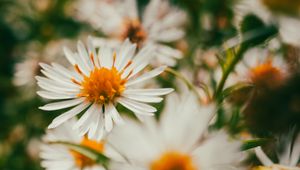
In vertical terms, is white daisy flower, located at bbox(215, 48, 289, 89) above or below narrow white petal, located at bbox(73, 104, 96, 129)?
above

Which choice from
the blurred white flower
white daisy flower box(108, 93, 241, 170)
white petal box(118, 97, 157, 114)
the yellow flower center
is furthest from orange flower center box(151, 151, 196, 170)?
the blurred white flower

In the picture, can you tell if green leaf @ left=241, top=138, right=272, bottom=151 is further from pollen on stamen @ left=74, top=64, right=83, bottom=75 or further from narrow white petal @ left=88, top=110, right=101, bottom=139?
pollen on stamen @ left=74, top=64, right=83, bottom=75

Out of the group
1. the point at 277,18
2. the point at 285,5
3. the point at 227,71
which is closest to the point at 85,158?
the point at 227,71

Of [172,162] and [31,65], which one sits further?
[31,65]

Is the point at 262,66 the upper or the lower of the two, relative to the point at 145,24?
lower

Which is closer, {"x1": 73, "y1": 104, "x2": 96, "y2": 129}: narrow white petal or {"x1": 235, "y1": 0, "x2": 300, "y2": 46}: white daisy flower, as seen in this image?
{"x1": 73, "y1": 104, "x2": 96, "y2": 129}: narrow white petal

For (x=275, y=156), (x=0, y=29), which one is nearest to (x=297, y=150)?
(x=275, y=156)

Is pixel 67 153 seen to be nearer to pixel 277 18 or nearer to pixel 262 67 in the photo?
pixel 262 67

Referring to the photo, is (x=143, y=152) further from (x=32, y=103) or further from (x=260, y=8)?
(x=32, y=103)
